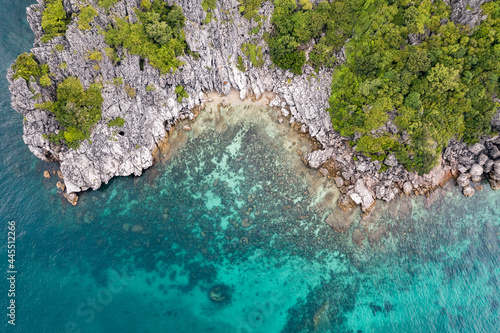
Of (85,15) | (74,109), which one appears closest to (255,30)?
(85,15)

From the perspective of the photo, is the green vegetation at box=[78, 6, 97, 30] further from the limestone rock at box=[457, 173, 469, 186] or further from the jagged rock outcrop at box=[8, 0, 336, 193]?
the limestone rock at box=[457, 173, 469, 186]

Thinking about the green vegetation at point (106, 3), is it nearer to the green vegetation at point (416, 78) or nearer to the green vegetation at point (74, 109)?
the green vegetation at point (74, 109)

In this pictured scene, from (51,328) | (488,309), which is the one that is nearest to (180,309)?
(51,328)

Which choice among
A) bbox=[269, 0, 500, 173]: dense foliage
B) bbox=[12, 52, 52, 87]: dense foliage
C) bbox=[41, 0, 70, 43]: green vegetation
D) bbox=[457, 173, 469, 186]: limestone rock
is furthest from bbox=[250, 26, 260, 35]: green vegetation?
bbox=[457, 173, 469, 186]: limestone rock

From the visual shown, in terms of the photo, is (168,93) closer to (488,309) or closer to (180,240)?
(180,240)

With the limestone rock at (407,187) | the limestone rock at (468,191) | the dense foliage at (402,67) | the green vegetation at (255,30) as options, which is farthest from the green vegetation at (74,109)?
the limestone rock at (468,191)

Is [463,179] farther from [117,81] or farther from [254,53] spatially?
[117,81]
